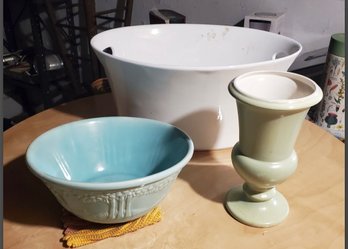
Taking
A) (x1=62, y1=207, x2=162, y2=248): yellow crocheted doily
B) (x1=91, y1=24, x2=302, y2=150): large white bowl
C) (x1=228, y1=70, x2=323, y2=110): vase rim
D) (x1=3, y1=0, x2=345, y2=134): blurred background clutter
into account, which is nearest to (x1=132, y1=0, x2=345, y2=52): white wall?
(x1=3, y1=0, x2=345, y2=134): blurred background clutter

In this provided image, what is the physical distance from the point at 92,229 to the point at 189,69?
0.68 feet

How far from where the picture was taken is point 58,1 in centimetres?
136

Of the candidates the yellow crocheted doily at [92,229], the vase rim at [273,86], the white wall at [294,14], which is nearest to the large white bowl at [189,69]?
the vase rim at [273,86]

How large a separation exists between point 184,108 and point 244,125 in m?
0.12

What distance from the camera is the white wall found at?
2.68ft

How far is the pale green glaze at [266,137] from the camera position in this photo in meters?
0.34

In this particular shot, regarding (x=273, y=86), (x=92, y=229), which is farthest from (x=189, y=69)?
(x=92, y=229)

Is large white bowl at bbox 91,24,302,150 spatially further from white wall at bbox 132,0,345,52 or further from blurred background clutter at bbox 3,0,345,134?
white wall at bbox 132,0,345,52

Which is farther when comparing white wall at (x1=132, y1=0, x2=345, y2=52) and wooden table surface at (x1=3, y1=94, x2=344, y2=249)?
white wall at (x1=132, y1=0, x2=345, y2=52)

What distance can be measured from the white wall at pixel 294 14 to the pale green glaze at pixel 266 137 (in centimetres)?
51

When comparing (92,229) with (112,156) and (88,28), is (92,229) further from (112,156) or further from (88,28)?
(88,28)

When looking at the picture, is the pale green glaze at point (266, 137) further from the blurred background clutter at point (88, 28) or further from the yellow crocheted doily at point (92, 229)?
the blurred background clutter at point (88, 28)

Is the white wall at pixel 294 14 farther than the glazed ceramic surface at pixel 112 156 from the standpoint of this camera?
Yes

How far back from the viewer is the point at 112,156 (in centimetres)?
47
